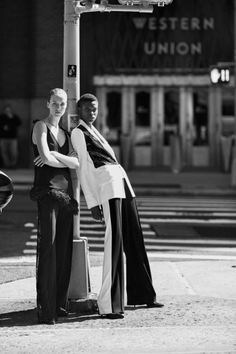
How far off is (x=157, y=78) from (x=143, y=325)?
2121 cm

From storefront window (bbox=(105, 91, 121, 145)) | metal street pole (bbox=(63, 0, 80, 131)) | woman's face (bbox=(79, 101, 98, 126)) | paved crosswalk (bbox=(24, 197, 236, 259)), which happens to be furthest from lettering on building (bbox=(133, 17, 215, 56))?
woman's face (bbox=(79, 101, 98, 126))

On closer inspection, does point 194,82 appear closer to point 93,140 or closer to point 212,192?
point 212,192

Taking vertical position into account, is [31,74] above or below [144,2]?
above

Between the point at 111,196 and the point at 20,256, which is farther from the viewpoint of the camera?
the point at 20,256

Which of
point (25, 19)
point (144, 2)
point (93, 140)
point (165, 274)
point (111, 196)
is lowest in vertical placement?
point (165, 274)

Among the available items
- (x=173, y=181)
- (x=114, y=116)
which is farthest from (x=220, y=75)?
(x=114, y=116)

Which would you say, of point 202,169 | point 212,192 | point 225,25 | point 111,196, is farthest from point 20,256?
point 225,25

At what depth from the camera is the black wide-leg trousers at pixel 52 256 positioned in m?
7.35

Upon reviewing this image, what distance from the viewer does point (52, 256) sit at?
7395 millimetres

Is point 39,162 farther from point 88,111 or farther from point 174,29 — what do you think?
point 174,29

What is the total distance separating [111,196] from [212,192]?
1298 centimetres

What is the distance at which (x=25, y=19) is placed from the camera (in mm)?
27641

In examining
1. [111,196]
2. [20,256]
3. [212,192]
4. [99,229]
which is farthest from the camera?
[212,192]

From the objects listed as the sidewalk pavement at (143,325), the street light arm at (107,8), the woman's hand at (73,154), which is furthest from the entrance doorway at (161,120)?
the woman's hand at (73,154)
